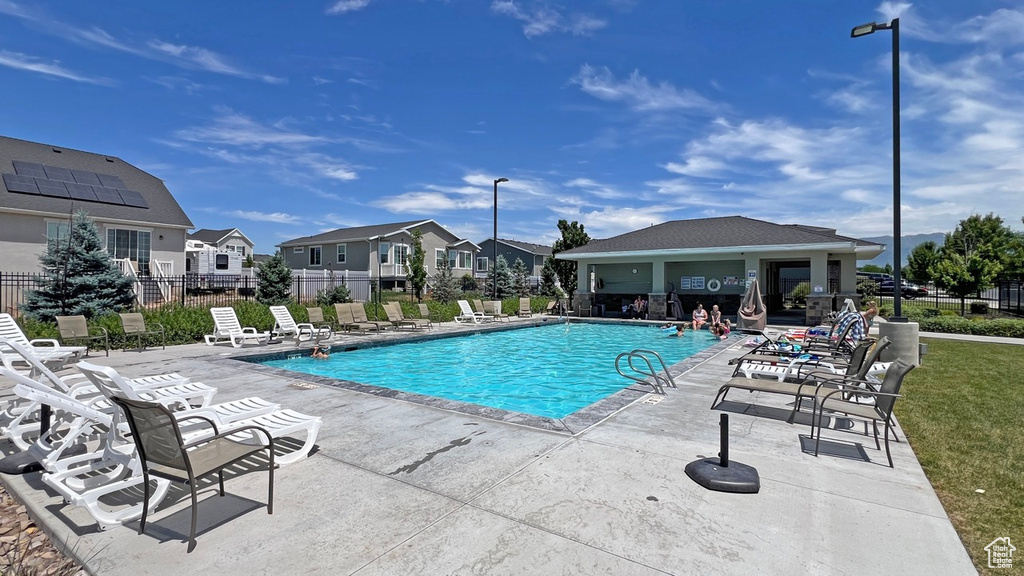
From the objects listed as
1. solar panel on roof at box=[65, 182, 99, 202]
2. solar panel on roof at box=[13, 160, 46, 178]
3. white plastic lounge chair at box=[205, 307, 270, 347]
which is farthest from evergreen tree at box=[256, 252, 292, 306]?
solar panel on roof at box=[13, 160, 46, 178]

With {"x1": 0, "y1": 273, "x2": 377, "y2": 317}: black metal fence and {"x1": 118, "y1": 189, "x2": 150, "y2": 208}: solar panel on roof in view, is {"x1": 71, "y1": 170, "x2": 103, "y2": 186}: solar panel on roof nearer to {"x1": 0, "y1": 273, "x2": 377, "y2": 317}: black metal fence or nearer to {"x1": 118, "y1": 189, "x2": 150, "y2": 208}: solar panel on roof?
{"x1": 118, "y1": 189, "x2": 150, "y2": 208}: solar panel on roof

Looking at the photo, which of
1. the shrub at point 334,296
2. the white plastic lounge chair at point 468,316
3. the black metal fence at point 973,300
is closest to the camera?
the white plastic lounge chair at point 468,316

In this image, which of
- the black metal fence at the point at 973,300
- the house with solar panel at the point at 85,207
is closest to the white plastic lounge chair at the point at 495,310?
the black metal fence at the point at 973,300

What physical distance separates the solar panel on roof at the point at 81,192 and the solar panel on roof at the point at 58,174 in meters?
0.45

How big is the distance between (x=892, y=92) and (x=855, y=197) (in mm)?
12863

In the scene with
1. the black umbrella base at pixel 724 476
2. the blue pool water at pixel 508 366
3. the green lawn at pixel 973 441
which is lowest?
the blue pool water at pixel 508 366

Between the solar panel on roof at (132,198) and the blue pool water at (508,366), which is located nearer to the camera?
the blue pool water at (508,366)

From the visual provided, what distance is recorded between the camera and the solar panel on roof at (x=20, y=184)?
19956 millimetres

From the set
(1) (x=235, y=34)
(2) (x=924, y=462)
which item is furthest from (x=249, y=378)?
(1) (x=235, y=34)

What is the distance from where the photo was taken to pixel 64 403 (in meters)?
3.44

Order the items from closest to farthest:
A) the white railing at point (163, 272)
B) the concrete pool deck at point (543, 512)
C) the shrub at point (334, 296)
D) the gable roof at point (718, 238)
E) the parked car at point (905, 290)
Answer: the concrete pool deck at point (543, 512), the gable roof at point (718, 238), the white railing at point (163, 272), the shrub at point (334, 296), the parked car at point (905, 290)

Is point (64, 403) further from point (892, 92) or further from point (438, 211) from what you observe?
point (438, 211)

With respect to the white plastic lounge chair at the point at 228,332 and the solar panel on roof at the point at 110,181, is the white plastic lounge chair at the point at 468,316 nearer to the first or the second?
the white plastic lounge chair at the point at 228,332

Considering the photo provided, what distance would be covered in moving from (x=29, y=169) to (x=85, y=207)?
359 centimetres
